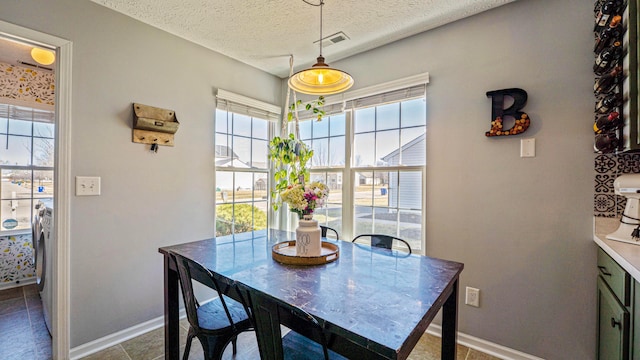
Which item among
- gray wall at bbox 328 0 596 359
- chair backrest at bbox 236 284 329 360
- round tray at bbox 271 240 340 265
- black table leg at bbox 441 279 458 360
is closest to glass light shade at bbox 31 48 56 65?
round tray at bbox 271 240 340 265

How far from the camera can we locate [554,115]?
1.71 metres

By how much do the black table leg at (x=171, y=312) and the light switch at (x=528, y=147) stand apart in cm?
228

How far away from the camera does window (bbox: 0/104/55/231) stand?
2.95 meters

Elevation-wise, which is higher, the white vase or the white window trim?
the white window trim

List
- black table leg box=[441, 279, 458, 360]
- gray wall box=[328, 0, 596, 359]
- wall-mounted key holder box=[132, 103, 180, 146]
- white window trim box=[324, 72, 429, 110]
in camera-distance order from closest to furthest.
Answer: black table leg box=[441, 279, 458, 360]
gray wall box=[328, 0, 596, 359]
wall-mounted key holder box=[132, 103, 180, 146]
white window trim box=[324, 72, 429, 110]

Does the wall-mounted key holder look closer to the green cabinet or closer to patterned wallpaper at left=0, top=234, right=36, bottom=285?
patterned wallpaper at left=0, top=234, right=36, bottom=285

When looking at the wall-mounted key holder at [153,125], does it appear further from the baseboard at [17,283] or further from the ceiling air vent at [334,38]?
the baseboard at [17,283]

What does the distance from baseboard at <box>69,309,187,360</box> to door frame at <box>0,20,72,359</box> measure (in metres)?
0.06

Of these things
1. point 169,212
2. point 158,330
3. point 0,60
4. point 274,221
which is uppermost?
point 0,60

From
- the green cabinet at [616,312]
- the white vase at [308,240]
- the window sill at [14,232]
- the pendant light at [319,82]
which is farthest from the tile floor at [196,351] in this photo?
the window sill at [14,232]

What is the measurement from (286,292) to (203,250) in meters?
0.81

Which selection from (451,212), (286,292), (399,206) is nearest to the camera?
(286,292)

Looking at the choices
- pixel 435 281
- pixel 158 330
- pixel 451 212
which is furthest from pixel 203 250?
pixel 451 212

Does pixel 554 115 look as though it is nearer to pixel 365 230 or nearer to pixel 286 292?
pixel 365 230
